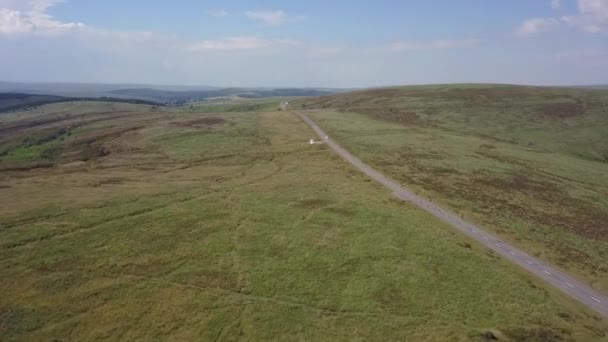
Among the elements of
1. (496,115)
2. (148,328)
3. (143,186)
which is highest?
(496,115)

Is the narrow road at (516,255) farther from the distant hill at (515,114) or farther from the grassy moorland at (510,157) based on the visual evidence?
the distant hill at (515,114)

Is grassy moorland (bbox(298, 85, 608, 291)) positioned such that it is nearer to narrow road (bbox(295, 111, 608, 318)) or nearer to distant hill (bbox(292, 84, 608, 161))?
distant hill (bbox(292, 84, 608, 161))

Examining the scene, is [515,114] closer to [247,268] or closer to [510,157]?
[510,157]

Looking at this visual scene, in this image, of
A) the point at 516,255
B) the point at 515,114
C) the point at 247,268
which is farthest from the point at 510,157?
the point at 247,268

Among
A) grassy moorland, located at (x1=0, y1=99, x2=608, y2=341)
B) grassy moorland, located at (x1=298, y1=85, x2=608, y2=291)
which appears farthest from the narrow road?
grassy moorland, located at (x1=0, y1=99, x2=608, y2=341)

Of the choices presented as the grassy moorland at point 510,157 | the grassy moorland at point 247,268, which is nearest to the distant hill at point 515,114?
the grassy moorland at point 510,157

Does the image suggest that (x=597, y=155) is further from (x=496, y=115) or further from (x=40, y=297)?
(x=40, y=297)

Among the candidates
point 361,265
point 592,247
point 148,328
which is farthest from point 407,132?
point 148,328
